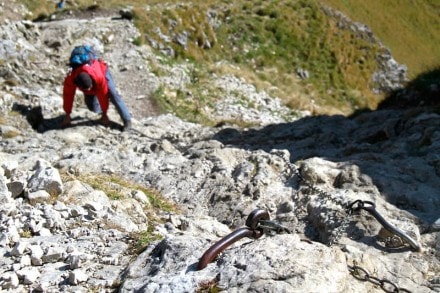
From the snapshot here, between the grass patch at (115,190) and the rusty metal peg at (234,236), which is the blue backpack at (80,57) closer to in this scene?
the grass patch at (115,190)

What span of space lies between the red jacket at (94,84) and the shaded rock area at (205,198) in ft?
2.50

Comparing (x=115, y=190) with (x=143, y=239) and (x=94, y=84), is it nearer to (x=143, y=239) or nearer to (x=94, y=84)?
(x=143, y=239)

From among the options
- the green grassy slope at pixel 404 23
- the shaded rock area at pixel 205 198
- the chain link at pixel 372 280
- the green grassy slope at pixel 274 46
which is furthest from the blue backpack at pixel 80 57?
the green grassy slope at pixel 404 23

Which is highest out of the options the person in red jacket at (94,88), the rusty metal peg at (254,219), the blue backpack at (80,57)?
the rusty metal peg at (254,219)

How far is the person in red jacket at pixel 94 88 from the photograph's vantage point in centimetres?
1492

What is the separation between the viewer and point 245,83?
26.3 metres

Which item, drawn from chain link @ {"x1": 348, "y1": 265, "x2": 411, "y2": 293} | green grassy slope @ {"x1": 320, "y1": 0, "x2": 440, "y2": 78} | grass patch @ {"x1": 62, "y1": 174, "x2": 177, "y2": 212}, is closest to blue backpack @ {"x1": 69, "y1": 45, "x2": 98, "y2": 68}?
grass patch @ {"x1": 62, "y1": 174, "x2": 177, "y2": 212}

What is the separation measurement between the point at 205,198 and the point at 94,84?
6.39 m

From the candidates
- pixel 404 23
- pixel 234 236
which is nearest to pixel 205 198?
pixel 234 236

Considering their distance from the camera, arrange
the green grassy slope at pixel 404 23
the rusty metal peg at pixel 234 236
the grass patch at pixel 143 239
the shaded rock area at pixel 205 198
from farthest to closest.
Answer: the green grassy slope at pixel 404 23
the grass patch at pixel 143 239
the shaded rock area at pixel 205 198
the rusty metal peg at pixel 234 236

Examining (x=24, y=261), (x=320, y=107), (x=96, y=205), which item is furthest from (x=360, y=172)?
(x=320, y=107)

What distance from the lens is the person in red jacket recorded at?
49.0ft

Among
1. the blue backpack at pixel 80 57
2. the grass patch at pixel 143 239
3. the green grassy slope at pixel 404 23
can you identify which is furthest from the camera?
the green grassy slope at pixel 404 23

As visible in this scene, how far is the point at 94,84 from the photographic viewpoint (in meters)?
15.4
